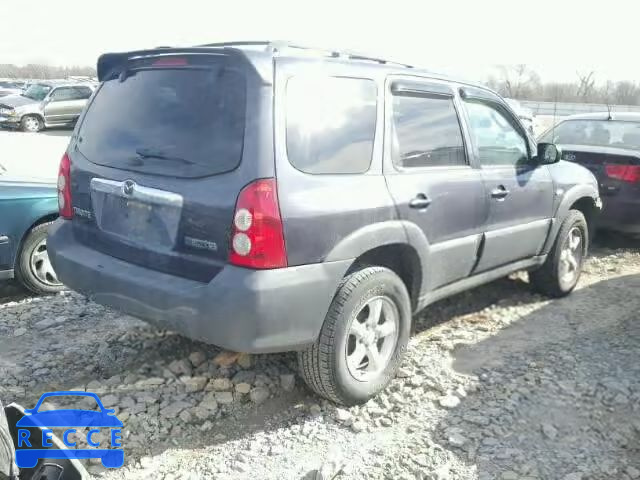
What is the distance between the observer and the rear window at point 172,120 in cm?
278

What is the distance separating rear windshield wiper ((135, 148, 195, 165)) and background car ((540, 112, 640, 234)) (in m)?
5.19

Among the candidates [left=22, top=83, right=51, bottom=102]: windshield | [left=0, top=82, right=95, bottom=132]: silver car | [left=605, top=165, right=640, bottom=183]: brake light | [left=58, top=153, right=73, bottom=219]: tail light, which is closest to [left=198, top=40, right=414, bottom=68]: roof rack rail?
[left=58, top=153, right=73, bottom=219]: tail light

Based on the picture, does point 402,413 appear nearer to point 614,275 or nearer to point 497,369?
point 497,369

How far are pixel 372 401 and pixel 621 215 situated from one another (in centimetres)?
438

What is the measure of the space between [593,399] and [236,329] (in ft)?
7.15

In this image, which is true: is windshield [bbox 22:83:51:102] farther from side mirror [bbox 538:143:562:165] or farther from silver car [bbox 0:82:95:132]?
side mirror [bbox 538:143:562:165]

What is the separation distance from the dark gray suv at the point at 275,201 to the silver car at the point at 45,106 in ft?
59.8

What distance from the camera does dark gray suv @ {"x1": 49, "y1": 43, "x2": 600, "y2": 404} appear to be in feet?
8.92

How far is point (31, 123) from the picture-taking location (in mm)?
20016

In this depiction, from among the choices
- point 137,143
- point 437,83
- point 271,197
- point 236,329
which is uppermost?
point 437,83

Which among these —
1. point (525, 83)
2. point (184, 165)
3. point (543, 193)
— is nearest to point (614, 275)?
point (543, 193)

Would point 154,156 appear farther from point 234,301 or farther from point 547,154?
point 547,154

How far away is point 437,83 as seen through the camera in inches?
149

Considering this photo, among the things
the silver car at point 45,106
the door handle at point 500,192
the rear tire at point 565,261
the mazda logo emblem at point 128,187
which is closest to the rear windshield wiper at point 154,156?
the mazda logo emblem at point 128,187
